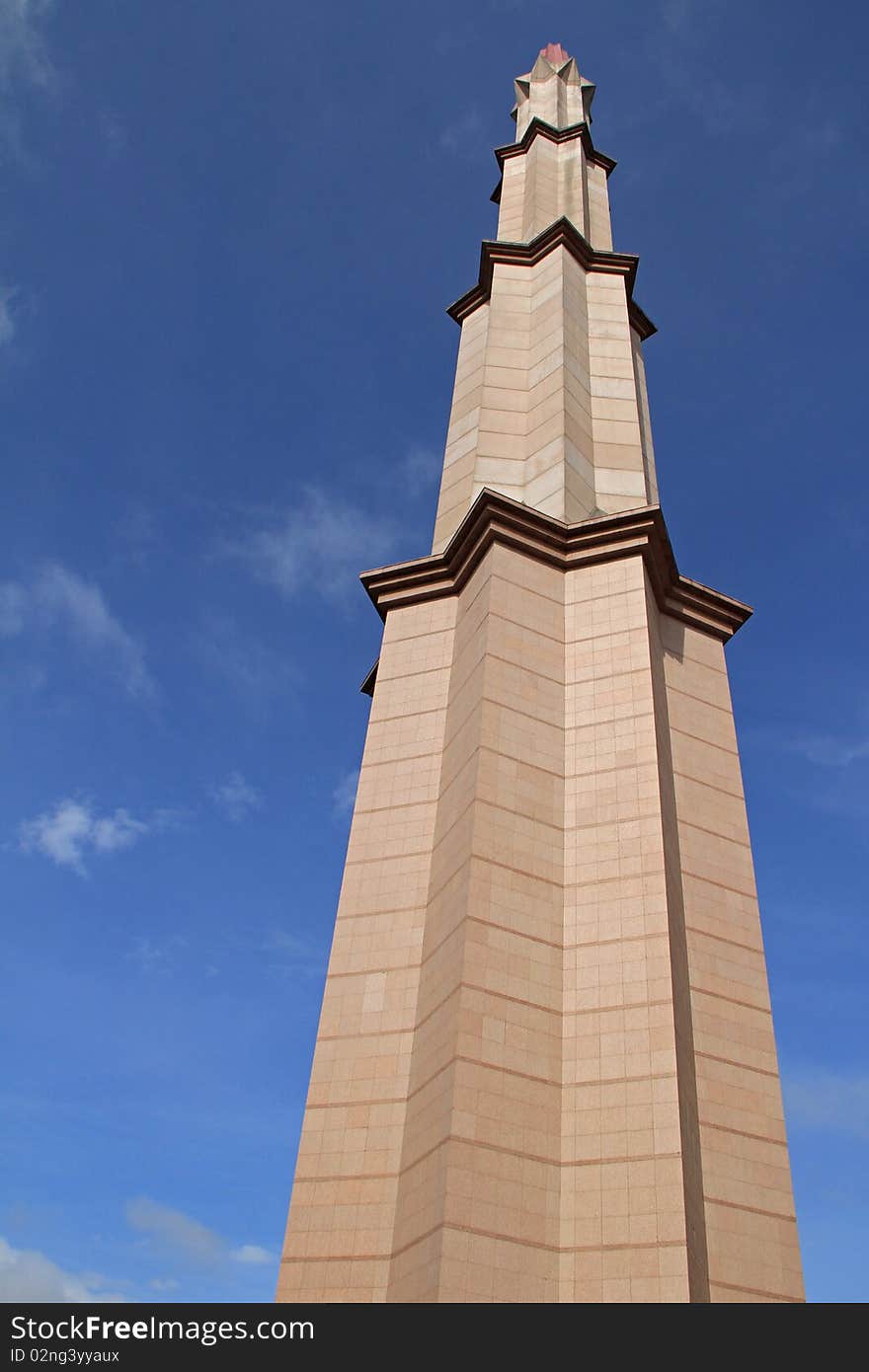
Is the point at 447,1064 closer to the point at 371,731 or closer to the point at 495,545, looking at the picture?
the point at 371,731

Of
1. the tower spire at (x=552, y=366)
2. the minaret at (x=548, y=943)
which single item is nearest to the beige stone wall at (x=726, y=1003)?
the minaret at (x=548, y=943)

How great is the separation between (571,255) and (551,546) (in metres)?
13.4

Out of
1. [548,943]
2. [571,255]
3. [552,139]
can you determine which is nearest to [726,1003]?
[548,943]

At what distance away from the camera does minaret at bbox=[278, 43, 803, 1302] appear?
45.4 feet

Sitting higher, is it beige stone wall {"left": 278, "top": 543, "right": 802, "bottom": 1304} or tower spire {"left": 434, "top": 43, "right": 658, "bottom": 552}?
tower spire {"left": 434, "top": 43, "right": 658, "bottom": 552}

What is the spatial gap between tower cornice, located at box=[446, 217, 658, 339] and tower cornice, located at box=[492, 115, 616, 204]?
27.5 feet


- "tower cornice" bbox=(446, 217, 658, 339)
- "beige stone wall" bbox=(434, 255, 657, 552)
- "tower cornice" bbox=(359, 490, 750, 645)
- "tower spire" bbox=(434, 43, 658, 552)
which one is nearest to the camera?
"tower cornice" bbox=(359, 490, 750, 645)

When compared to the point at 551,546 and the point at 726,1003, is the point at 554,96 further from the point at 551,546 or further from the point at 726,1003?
the point at 726,1003

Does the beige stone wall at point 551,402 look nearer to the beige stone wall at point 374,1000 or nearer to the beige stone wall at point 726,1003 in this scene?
the beige stone wall at point 374,1000

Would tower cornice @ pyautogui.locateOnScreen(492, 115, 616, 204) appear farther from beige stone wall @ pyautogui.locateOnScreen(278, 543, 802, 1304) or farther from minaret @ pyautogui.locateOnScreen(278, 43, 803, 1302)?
beige stone wall @ pyautogui.locateOnScreen(278, 543, 802, 1304)

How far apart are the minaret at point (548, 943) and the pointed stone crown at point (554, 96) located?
2019 centimetres

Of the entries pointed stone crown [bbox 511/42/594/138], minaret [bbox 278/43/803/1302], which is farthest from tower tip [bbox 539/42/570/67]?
minaret [bbox 278/43/803/1302]

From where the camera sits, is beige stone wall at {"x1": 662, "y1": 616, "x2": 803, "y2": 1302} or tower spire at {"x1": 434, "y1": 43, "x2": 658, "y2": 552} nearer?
beige stone wall at {"x1": 662, "y1": 616, "x2": 803, "y2": 1302}
